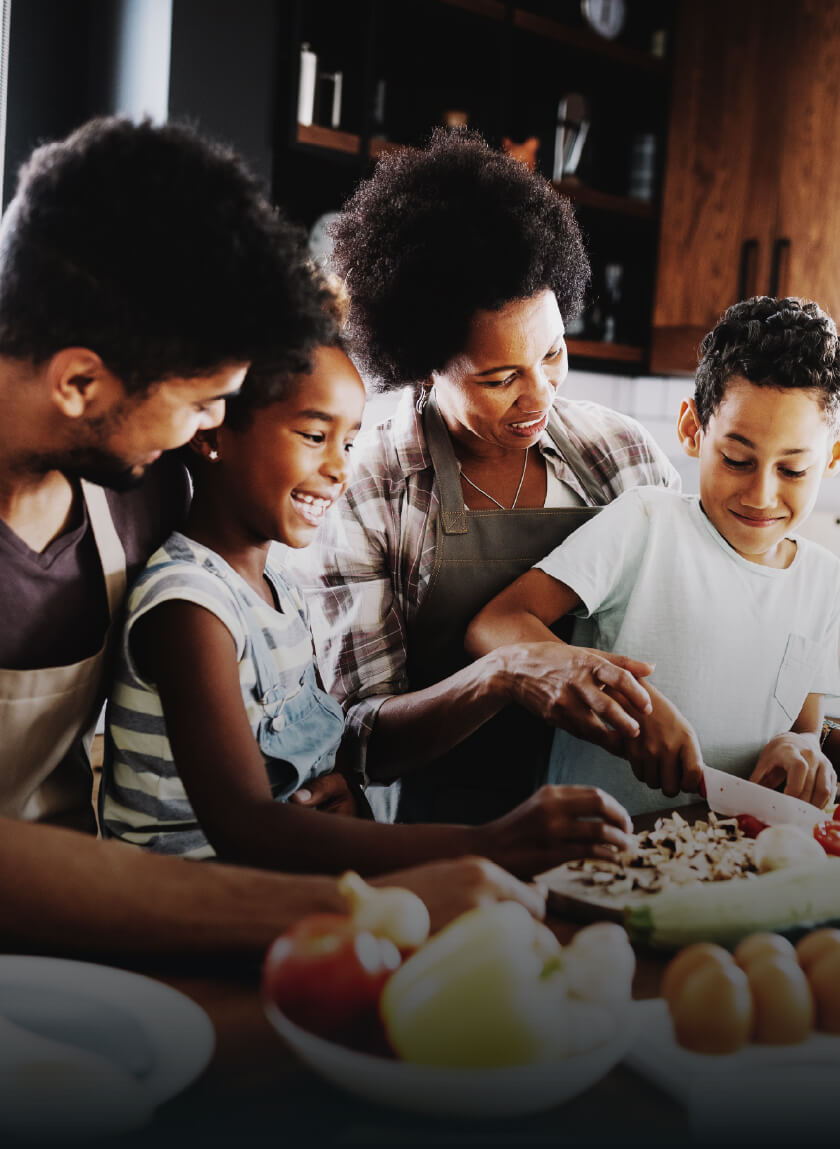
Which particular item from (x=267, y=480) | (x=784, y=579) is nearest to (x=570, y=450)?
(x=784, y=579)

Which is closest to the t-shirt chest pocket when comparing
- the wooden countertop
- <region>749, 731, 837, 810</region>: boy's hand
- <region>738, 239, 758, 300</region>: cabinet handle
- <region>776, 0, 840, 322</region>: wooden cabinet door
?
<region>749, 731, 837, 810</region>: boy's hand

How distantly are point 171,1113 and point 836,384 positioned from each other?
991 millimetres

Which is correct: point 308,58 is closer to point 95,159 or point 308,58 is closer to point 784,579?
point 784,579

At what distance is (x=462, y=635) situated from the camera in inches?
53.0

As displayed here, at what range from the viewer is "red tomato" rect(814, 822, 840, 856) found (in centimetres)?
84

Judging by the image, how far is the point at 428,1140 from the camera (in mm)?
454

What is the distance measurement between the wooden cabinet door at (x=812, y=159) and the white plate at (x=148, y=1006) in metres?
2.41

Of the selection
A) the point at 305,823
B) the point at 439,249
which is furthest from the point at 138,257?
the point at 439,249

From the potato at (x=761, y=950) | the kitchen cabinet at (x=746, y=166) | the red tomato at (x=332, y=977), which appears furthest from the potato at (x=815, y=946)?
the kitchen cabinet at (x=746, y=166)

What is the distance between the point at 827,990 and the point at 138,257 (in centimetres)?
58

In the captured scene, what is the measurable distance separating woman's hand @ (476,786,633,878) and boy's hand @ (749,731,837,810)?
0.37m

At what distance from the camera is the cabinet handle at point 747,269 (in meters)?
2.71

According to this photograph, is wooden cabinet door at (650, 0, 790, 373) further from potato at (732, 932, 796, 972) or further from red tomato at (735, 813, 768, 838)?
potato at (732, 932, 796, 972)

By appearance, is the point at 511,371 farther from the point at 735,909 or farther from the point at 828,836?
the point at 735,909
